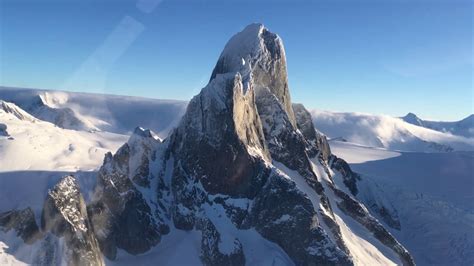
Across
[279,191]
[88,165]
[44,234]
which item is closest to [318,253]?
[279,191]

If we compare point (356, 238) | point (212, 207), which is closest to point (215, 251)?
point (212, 207)

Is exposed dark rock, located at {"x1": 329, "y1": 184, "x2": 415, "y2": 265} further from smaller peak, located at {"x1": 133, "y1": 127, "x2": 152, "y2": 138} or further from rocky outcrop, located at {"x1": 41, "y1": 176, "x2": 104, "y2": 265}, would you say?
rocky outcrop, located at {"x1": 41, "y1": 176, "x2": 104, "y2": 265}

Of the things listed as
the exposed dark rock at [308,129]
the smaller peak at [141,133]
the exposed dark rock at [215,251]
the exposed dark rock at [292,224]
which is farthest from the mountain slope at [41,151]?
the exposed dark rock at [308,129]

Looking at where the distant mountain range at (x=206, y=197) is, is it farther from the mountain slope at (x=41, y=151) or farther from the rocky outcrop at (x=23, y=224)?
the mountain slope at (x=41, y=151)

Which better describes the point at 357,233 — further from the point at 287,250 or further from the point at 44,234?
the point at 44,234

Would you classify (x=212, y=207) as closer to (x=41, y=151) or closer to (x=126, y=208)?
(x=126, y=208)

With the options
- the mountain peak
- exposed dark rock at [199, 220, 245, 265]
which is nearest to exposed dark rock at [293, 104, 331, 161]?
the mountain peak
